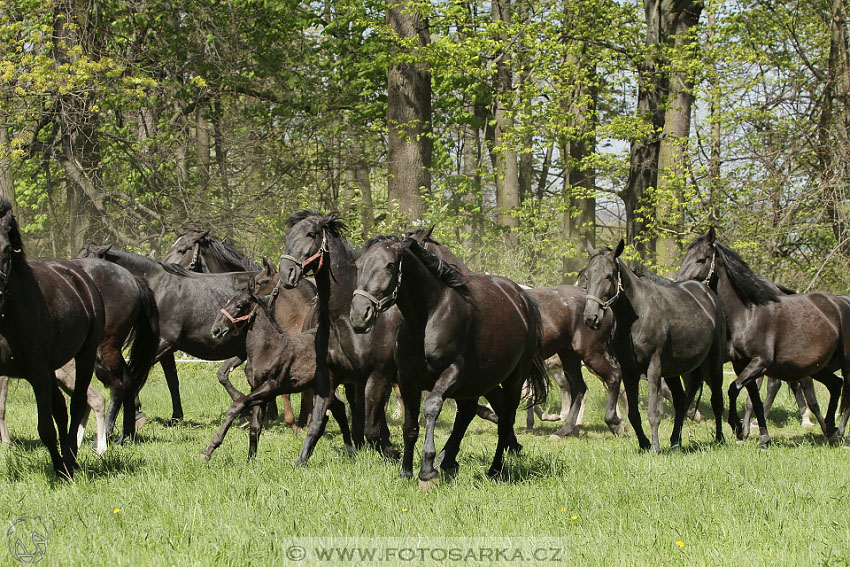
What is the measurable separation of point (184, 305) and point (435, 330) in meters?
5.83

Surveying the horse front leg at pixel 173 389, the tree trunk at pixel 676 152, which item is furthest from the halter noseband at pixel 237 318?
the tree trunk at pixel 676 152

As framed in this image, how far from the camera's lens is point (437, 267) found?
6805 millimetres

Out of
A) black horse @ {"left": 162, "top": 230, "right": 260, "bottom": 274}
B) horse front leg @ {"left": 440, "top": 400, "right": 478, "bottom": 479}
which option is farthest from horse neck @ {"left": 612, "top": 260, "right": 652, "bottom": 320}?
black horse @ {"left": 162, "top": 230, "right": 260, "bottom": 274}

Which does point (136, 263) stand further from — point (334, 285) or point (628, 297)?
point (628, 297)

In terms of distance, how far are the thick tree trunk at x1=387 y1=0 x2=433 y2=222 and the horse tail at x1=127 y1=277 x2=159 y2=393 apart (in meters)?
9.39

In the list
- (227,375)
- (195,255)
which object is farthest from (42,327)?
(195,255)

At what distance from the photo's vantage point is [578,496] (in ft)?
20.5

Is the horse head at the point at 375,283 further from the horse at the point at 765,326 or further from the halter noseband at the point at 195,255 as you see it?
the halter noseband at the point at 195,255

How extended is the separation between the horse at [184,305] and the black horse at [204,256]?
1188 mm

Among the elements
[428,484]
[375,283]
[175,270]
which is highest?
[375,283]

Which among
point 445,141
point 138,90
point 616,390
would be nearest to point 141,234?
point 138,90

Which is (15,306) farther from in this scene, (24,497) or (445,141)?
(445,141)

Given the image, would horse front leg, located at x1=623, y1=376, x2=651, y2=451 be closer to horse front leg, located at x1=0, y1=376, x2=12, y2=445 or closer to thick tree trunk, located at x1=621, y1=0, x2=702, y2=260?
horse front leg, located at x1=0, y1=376, x2=12, y2=445

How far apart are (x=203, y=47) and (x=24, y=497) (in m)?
18.0
